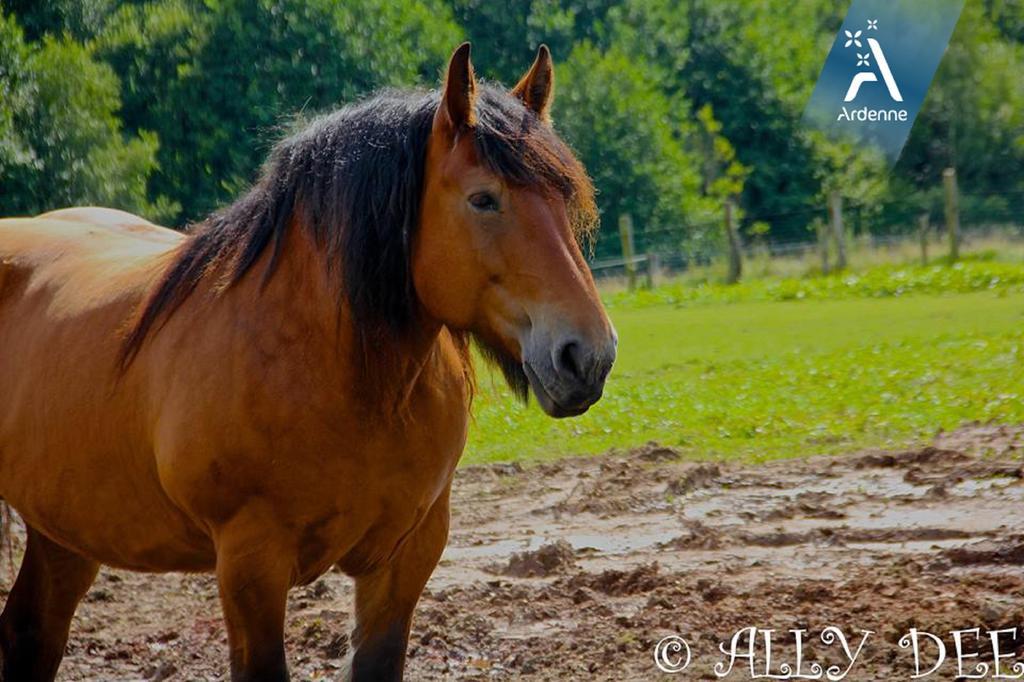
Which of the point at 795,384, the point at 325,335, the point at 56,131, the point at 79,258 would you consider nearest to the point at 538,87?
the point at 325,335

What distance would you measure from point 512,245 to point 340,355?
0.63 m

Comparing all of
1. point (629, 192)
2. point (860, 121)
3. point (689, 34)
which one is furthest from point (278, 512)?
point (689, 34)

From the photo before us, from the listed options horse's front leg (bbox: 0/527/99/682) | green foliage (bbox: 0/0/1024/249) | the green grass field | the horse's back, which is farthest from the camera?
green foliage (bbox: 0/0/1024/249)

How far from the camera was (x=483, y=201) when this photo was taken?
3.61 meters

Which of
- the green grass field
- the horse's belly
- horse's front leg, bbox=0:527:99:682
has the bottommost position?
the green grass field

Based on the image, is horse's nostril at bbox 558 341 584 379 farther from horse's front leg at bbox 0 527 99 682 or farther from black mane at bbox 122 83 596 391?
horse's front leg at bbox 0 527 99 682

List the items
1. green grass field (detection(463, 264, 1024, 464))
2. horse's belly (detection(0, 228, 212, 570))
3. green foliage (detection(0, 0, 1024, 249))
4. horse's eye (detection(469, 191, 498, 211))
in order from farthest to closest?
green foliage (detection(0, 0, 1024, 249)) → green grass field (detection(463, 264, 1024, 464)) → horse's belly (detection(0, 228, 212, 570)) → horse's eye (detection(469, 191, 498, 211))

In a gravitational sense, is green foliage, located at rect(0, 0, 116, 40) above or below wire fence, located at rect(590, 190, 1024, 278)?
above

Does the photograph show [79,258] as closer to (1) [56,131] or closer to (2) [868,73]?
(1) [56,131]

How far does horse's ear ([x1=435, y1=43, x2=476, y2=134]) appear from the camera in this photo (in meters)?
3.63

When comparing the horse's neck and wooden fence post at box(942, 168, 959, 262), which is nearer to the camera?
the horse's neck

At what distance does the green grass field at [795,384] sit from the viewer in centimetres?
1014

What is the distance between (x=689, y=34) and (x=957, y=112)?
28.6ft

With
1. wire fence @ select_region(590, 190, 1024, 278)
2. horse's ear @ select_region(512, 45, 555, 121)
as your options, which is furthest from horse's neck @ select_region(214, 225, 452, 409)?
wire fence @ select_region(590, 190, 1024, 278)
